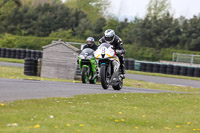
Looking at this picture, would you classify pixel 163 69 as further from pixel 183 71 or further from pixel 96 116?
pixel 96 116

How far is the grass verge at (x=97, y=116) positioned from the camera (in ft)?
22.5

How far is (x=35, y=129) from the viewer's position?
249 inches

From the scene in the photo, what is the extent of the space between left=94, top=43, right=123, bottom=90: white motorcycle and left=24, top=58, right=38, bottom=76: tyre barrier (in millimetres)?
9353

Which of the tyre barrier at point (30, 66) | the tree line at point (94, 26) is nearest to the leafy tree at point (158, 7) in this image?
the tree line at point (94, 26)

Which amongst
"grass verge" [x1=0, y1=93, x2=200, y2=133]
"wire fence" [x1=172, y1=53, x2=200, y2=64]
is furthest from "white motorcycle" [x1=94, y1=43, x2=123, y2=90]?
"wire fence" [x1=172, y1=53, x2=200, y2=64]

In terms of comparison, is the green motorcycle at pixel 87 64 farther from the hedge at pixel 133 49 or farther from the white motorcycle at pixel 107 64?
the hedge at pixel 133 49

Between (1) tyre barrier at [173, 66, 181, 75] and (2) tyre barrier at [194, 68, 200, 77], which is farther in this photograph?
(1) tyre barrier at [173, 66, 181, 75]

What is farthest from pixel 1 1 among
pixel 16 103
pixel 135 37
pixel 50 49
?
pixel 16 103

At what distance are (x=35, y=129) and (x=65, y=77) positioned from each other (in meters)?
15.9

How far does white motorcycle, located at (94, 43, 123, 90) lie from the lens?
42.1ft

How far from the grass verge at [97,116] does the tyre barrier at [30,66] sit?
36.7ft

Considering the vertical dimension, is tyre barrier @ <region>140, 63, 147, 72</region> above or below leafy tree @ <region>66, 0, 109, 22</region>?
below

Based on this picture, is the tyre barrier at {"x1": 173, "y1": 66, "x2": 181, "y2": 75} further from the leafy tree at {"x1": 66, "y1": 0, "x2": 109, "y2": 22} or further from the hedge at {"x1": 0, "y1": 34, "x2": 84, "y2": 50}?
the leafy tree at {"x1": 66, "y1": 0, "x2": 109, "y2": 22}

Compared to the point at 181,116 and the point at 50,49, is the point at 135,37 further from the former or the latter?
the point at 181,116
